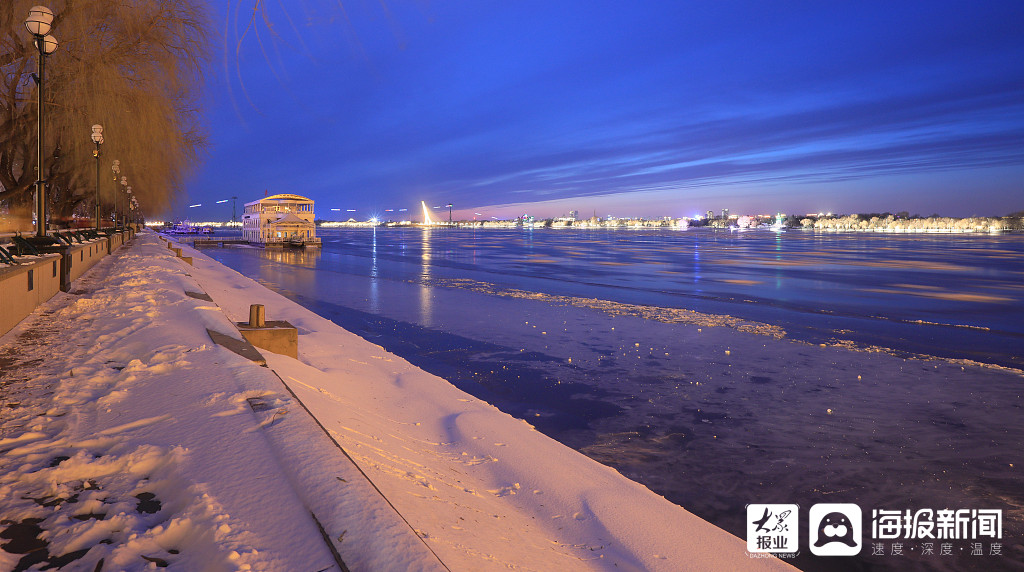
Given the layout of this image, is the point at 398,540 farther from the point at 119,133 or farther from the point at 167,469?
the point at 119,133

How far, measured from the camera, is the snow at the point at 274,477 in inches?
114

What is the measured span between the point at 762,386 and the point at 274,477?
750 centimetres

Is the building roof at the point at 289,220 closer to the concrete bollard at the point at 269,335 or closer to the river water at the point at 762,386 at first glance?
the river water at the point at 762,386

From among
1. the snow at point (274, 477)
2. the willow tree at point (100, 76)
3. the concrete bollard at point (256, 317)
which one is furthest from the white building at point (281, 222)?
the snow at point (274, 477)

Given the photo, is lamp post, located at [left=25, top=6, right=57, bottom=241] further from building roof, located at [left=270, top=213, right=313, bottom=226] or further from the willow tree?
building roof, located at [left=270, top=213, right=313, bottom=226]

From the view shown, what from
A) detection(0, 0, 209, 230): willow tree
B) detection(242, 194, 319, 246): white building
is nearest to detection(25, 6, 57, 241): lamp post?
detection(0, 0, 209, 230): willow tree

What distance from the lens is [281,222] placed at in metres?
64.4

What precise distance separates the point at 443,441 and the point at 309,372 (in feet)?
9.41

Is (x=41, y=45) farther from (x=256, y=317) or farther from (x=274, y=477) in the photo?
(x=274, y=477)

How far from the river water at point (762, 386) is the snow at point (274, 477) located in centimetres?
94

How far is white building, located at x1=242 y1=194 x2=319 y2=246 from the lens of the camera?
6431 cm

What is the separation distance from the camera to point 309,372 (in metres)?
8.12

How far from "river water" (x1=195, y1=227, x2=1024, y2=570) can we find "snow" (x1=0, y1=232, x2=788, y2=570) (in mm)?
936

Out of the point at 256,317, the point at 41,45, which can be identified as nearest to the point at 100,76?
the point at 41,45
